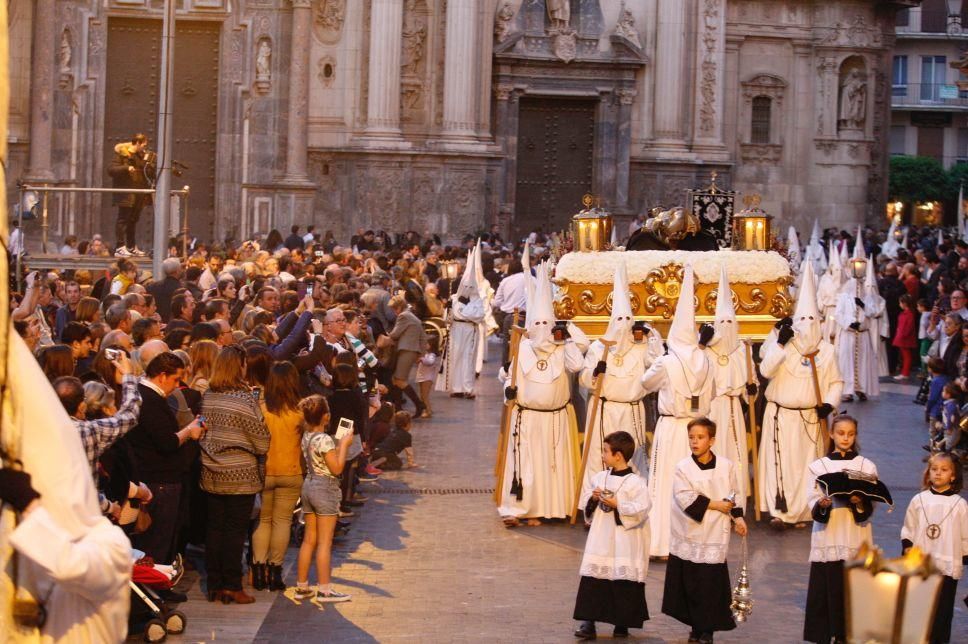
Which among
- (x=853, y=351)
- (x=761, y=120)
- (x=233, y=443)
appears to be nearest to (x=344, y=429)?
(x=233, y=443)

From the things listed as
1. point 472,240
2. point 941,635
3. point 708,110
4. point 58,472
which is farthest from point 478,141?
point 58,472

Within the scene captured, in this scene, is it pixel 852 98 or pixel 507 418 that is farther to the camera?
pixel 852 98

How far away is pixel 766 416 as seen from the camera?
15.1 metres

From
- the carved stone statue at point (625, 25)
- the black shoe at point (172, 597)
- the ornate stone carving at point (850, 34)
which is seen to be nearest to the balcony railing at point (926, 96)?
the ornate stone carving at point (850, 34)

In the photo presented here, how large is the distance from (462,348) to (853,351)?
533 cm

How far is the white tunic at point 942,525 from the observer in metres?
10.3

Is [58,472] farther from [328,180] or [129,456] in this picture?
[328,180]

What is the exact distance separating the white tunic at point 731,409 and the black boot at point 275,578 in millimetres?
3923

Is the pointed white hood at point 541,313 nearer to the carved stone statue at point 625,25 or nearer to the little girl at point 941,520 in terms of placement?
the little girl at point 941,520

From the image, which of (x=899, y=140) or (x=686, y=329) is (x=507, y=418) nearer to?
(x=686, y=329)

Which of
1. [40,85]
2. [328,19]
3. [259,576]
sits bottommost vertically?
[259,576]

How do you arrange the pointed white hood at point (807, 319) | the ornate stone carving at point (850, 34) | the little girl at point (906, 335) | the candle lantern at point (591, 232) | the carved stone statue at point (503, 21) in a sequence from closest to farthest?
1. the pointed white hood at point (807, 319)
2. the candle lantern at point (591, 232)
3. the little girl at point (906, 335)
4. the carved stone statue at point (503, 21)
5. the ornate stone carving at point (850, 34)

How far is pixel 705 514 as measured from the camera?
1069 cm

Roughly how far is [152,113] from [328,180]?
361 centimetres
